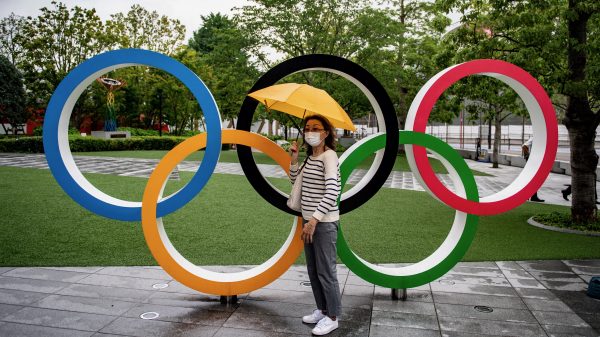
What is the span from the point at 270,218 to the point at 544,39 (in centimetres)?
731

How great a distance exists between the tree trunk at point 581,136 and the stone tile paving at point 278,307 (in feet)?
13.2

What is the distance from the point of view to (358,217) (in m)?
11.2

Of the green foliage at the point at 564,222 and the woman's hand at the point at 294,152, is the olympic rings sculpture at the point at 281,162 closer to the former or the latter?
the woman's hand at the point at 294,152

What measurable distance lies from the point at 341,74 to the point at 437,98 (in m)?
1.19

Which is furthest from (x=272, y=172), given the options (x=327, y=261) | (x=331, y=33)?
(x=327, y=261)

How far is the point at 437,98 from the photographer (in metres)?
5.57

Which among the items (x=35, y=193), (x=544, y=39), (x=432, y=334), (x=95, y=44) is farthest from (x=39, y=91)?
(x=432, y=334)

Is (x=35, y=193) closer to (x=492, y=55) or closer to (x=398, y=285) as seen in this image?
(x=398, y=285)

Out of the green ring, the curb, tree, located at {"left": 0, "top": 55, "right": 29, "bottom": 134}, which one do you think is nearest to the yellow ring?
the green ring

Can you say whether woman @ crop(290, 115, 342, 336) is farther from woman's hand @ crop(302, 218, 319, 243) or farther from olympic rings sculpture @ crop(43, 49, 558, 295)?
olympic rings sculpture @ crop(43, 49, 558, 295)

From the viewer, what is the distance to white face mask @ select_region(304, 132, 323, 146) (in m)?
4.78

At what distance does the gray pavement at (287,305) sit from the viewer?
4973mm

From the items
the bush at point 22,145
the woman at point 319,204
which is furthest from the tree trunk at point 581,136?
the bush at point 22,145

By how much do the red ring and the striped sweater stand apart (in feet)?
5.01
